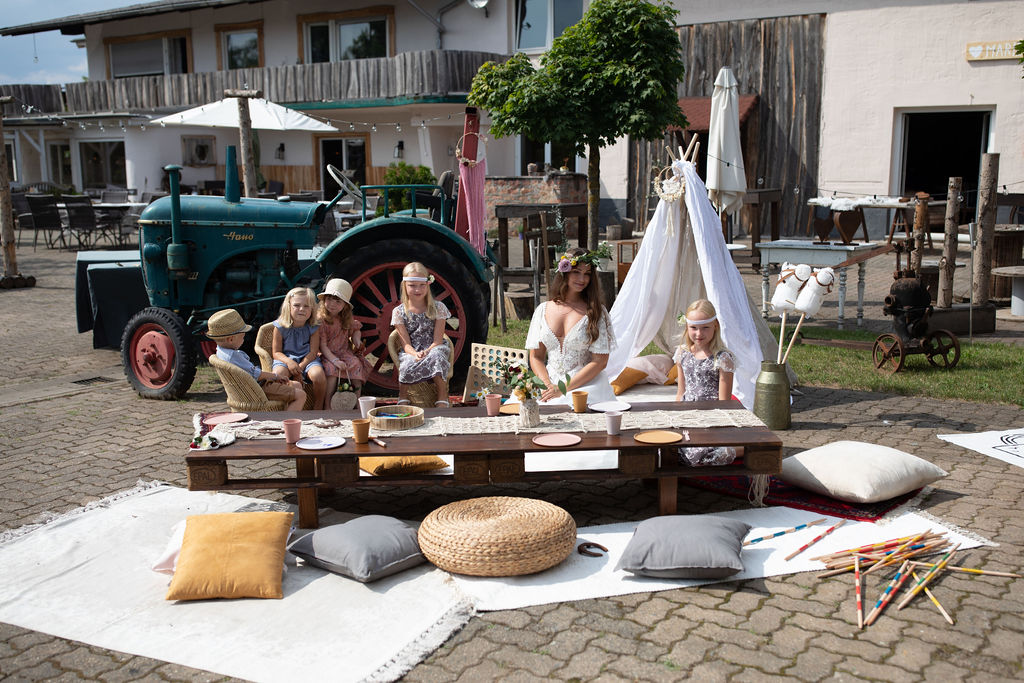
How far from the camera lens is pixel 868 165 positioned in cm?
1659

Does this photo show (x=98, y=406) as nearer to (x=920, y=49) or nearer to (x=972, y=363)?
(x=972, y=363)

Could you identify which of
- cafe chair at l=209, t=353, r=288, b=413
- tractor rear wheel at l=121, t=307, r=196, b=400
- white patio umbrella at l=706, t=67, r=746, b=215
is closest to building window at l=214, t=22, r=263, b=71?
white patio umbrella at l=706, t=67, r=746, b=215

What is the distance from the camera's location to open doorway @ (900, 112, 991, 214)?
1862cm

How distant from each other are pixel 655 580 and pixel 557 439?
0.86m

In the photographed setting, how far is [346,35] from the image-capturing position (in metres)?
23.7

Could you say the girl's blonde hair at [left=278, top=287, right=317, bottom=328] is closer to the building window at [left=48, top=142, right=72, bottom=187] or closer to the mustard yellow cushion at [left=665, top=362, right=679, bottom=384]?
the mustard yellow cushion at [left=665, top=362, right=679, bottom=384]

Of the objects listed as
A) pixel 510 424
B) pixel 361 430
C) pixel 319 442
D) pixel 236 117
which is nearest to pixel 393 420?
pixel 361 430

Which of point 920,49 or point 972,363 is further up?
point 920,49

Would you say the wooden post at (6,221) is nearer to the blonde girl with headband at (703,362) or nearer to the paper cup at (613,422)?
the blonde girl with headband at (703,362)

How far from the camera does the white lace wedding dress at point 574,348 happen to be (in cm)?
562

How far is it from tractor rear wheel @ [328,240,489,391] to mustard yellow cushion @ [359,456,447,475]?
5.46 feet

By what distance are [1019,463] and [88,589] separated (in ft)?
16.9

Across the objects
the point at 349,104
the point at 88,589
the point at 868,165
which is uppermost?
the point at 349,104

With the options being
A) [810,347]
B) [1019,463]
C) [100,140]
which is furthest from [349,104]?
[1019,463]
